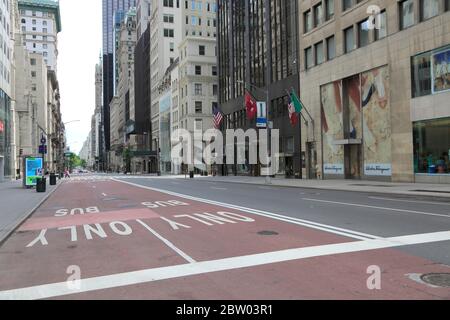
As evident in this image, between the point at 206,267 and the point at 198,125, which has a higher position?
the point at 198,125

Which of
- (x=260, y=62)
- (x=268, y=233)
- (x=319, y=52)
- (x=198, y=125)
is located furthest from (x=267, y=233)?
(x=198, y=125)

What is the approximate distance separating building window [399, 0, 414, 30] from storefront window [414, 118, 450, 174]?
7030mm

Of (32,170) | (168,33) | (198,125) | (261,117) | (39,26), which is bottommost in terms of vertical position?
(32,170)

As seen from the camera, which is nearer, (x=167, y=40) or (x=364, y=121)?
(x=364, y=121)

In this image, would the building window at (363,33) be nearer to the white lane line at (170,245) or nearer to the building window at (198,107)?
the white lane line at (170,245)

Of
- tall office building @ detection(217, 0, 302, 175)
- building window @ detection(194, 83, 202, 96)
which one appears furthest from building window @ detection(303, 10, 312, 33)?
building window @ detection(194, 83, 202, 96)

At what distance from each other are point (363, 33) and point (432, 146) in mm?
11848

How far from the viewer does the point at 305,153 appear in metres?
44.4

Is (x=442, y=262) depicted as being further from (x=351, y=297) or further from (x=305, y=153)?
(x=305, y=153)

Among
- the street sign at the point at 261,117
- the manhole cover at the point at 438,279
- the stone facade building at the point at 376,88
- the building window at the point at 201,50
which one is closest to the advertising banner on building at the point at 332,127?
the stone facade building at the point at 376,88

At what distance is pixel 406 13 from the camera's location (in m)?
30.9

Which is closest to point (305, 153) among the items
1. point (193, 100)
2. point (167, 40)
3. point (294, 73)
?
point (294, 73)

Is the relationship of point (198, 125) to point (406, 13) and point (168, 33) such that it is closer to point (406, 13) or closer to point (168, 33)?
point (168, 33)

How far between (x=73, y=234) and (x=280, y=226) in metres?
5.28
